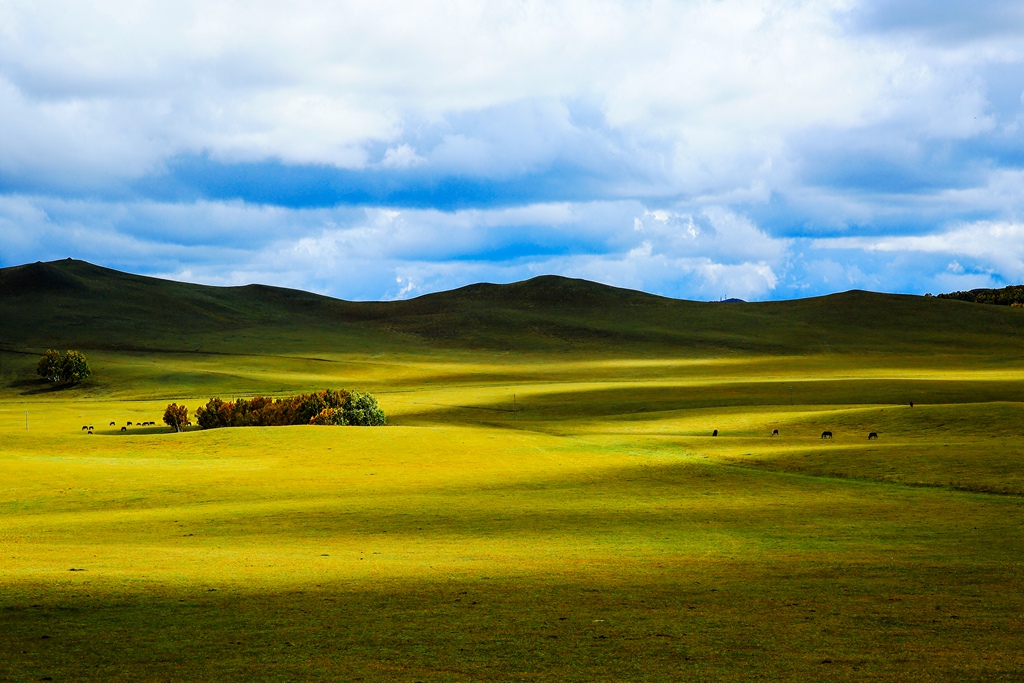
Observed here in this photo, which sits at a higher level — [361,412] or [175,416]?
[361,412]

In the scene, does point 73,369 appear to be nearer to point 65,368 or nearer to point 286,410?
point 65,368

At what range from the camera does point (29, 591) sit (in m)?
16.4

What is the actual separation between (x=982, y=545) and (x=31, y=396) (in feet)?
441

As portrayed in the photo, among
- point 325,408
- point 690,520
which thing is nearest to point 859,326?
point 325,408

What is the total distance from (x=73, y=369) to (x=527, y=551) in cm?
13066

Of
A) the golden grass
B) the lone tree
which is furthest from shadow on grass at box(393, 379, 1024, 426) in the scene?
the golden grass

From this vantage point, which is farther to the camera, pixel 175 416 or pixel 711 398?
pixel 711 398

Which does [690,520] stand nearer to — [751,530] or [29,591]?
[751,530]

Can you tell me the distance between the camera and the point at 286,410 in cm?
8019

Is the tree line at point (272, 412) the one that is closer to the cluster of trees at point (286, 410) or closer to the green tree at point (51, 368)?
the cluster of trees at point (286, 410)

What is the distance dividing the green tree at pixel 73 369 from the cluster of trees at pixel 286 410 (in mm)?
62336

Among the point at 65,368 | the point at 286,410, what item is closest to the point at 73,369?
the point at 65,368

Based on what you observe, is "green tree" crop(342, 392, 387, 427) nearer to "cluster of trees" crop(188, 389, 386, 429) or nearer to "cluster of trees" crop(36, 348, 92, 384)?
"cluster of trees" crop(188, 389, 386, 429)

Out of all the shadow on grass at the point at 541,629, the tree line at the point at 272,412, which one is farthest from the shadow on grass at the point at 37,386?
the shadow on grass at the point at 541,629
